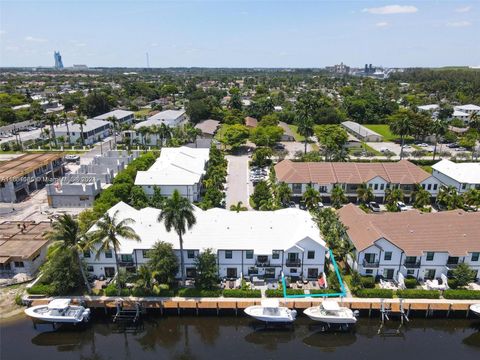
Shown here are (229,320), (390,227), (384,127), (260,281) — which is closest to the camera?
(229,320)

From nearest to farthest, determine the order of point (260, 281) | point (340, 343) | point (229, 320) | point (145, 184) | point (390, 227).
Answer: point (340, 343) < point (229, 320) < point (260, 281) < point (390, 227) < point (145, 184)

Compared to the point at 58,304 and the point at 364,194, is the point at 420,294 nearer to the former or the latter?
the point at 364,194

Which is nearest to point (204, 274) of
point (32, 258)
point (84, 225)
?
point (84, 225)

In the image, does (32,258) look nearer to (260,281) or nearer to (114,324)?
(114,324)

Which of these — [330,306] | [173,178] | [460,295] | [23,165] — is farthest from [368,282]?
[23,165]

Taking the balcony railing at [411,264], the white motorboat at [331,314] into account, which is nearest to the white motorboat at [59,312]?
the white motorboat at [331,314]

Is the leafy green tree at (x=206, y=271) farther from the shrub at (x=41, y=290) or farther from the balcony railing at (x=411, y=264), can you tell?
the balcony railing at (x=411, y=264)
